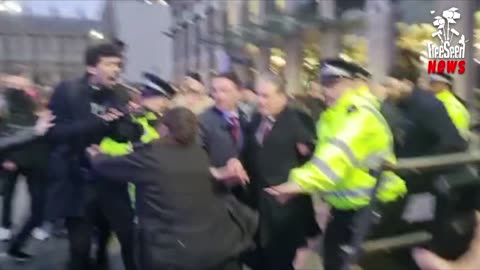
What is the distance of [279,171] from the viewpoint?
551cm

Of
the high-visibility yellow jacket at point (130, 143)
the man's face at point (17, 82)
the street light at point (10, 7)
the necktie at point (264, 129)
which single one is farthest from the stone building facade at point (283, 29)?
the street light at point (10, 7)

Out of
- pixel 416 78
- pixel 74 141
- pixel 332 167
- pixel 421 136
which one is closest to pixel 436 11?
pixel 416 78

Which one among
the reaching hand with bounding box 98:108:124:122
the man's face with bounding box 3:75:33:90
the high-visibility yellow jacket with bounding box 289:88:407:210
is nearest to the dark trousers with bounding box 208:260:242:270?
the high-visibility yellow jacket with bounding box 289:88:407:210

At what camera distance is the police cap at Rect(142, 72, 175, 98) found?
6.00 meters

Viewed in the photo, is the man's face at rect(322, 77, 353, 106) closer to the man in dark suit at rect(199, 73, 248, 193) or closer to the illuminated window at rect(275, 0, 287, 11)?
the man in dark suit at rect(199, 73, 248, 193)

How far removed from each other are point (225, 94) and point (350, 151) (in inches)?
74.9

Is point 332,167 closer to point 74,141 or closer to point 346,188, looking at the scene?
point 346,188

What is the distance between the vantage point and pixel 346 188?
15.0 feet

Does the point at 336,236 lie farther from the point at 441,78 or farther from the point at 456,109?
the point at 441,78

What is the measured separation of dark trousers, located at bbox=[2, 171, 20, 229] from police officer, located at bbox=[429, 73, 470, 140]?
4129 mm

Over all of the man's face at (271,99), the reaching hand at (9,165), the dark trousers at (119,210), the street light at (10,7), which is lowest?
the street light at (10,7)

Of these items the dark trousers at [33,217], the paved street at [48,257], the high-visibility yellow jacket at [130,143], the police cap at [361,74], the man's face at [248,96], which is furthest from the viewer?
the dark trousers at [33,217]

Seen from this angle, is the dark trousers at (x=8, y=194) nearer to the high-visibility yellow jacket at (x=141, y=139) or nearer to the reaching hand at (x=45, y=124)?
the reaching hand at (x=45, y=124)

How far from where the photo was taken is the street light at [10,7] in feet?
116
